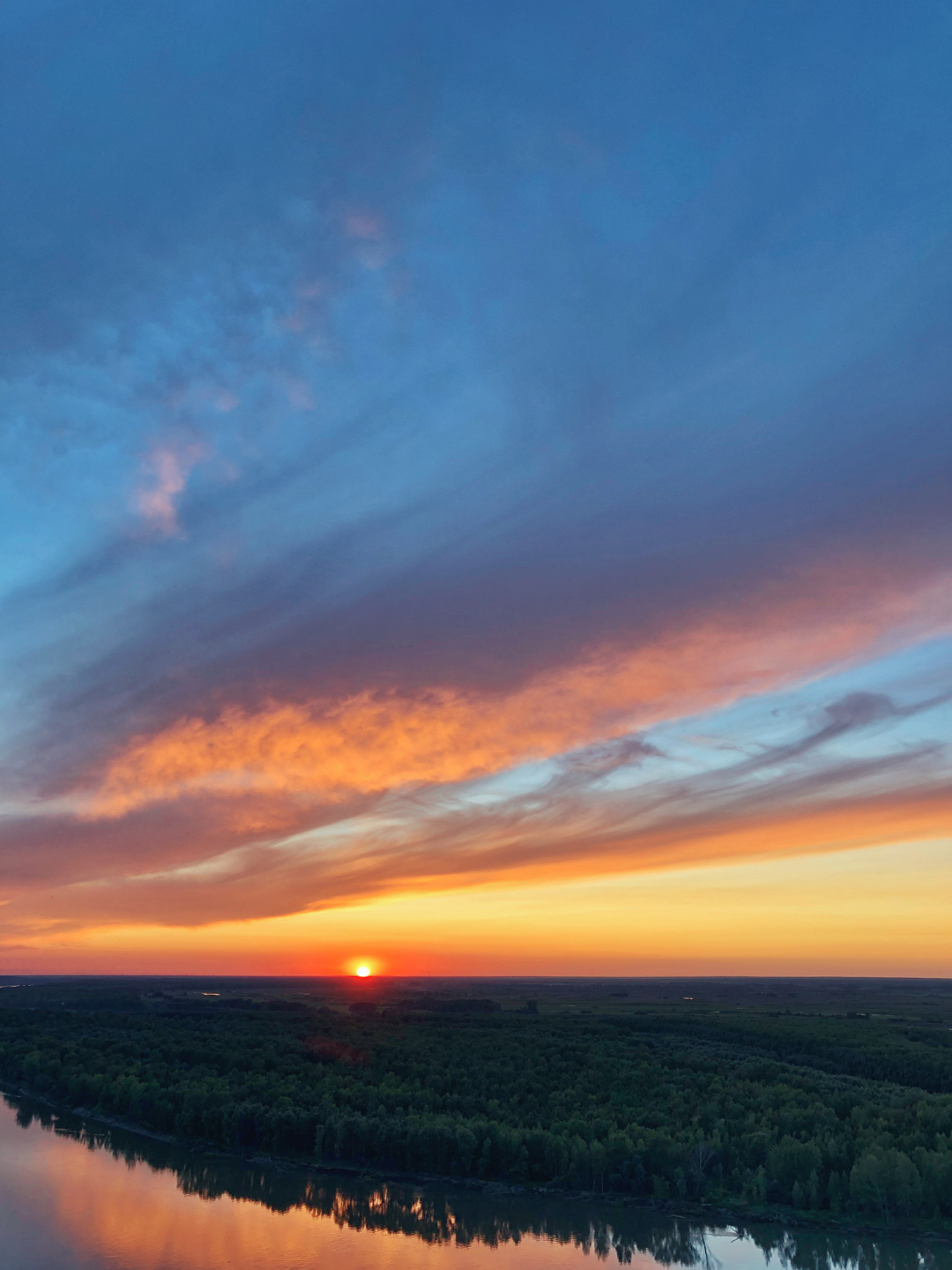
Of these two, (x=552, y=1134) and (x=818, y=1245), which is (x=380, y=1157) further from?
(x=818, y=1245)

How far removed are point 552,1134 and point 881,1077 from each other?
5391 cm

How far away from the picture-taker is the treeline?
39438 mm

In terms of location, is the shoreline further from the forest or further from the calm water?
the calm water

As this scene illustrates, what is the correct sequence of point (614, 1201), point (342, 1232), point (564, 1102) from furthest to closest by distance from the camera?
point (564, 1102)
point (614, 1201)
point (342, 1232)

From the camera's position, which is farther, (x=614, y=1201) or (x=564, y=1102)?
(x=564, y=1102)

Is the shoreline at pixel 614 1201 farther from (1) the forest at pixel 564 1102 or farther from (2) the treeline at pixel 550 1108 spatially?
(2) the treeline at pixel 550 1108

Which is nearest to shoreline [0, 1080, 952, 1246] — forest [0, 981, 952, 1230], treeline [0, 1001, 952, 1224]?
forest [0, 981, 952, 1230]

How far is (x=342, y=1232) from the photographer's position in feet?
121

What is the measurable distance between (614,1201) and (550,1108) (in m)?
14.4

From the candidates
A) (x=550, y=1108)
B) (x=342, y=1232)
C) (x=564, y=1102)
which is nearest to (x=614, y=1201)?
(x=342, y=1232)

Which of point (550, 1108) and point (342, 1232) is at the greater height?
point (550, 1108)

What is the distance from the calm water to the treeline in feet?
7.90

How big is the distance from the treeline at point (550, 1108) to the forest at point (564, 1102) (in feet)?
0.45

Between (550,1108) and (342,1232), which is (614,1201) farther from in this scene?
(550,1108)
